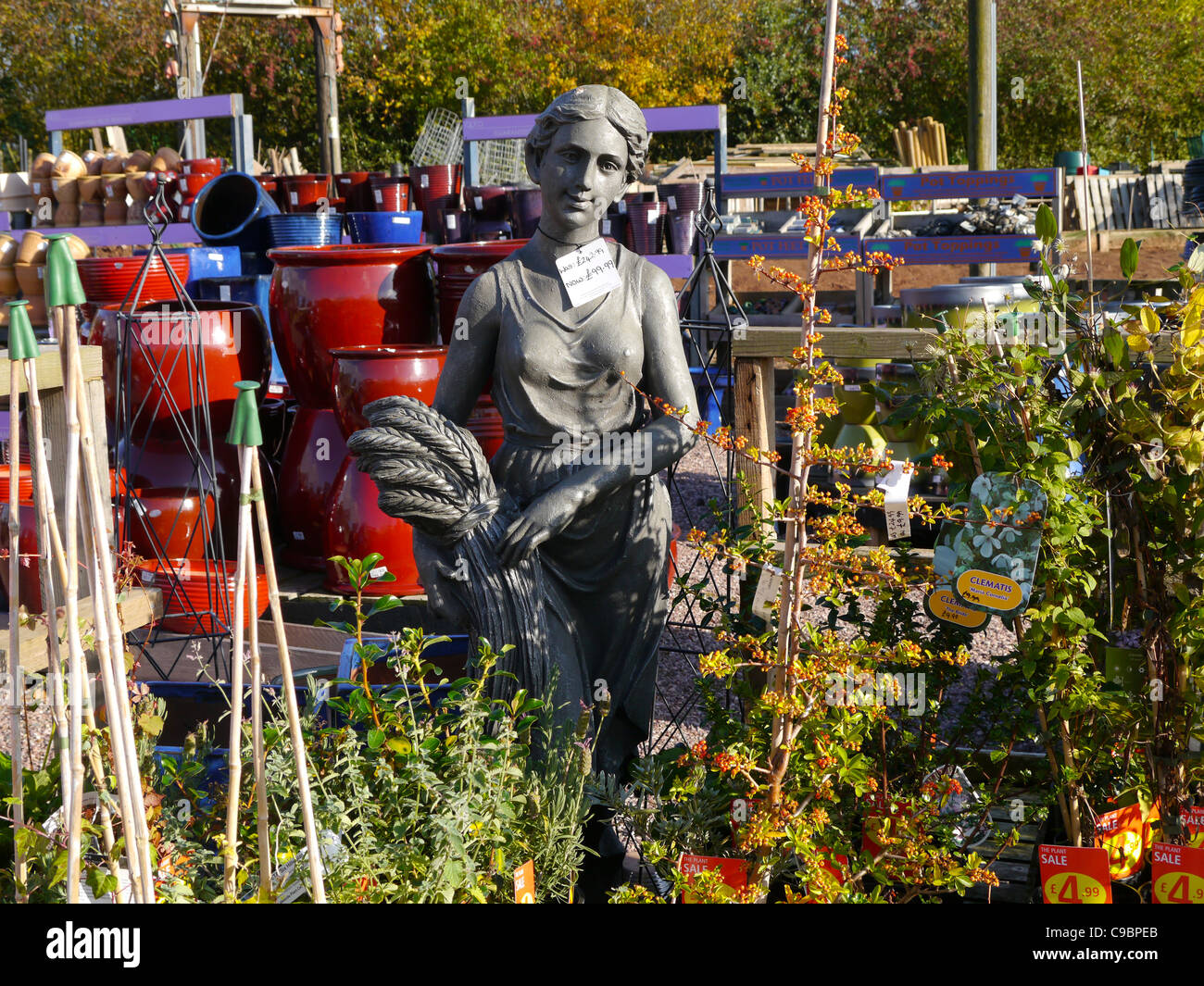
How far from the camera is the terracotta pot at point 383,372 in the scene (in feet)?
11.5

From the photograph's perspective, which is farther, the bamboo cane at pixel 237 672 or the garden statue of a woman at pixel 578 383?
the garden statue of a woman at pixel 578 383

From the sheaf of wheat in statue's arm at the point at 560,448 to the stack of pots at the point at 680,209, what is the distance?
5.40 metres

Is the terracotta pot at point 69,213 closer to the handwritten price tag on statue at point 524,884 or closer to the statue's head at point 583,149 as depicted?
the statue's head at point 583,149

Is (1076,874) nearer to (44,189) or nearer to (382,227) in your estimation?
(382,227)

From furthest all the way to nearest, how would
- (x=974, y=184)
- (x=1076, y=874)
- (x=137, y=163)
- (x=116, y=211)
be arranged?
(x=137, y=163), (x=116, y=211), (x=974, y=184), (x=1076, y=874)

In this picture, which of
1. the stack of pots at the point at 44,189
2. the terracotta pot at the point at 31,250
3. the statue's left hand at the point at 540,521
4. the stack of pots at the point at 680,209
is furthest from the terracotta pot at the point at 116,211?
the statue's left hand at the point at 540,521

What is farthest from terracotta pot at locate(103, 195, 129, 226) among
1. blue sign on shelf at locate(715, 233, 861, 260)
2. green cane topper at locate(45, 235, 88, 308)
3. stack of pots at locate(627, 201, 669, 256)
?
green cane topper at locate(45, 235, 88, 308)

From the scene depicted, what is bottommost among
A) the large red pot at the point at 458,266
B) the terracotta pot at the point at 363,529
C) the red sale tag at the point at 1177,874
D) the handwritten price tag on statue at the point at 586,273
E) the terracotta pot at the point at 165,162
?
the red sale tag at the point at 1177,874

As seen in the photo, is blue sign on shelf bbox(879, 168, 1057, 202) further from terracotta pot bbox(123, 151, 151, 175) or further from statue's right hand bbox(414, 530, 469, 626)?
statue's right hand bbox(414, 530, 469, 626)

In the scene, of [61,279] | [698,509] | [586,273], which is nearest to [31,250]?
[698,509]

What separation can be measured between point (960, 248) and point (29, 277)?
5.90 metres

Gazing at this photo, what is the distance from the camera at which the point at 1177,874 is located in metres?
1.81

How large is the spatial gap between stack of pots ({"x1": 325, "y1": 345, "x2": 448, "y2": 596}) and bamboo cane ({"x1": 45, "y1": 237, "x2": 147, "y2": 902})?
6.70 ft

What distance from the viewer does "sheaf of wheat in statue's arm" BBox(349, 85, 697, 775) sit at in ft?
7.16
